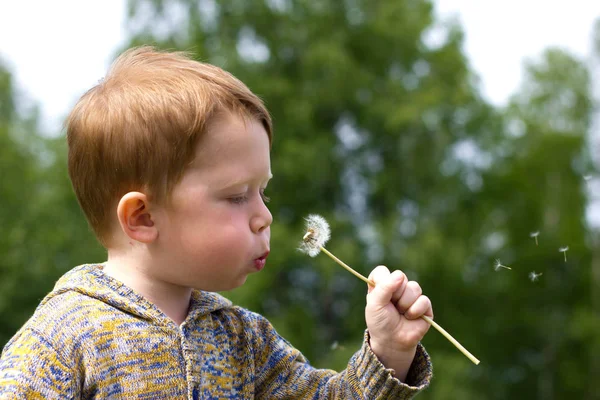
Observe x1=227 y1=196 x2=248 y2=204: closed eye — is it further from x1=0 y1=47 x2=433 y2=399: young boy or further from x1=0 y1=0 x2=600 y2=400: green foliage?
x1=0 y1=0 x2=600 y2=400: green foliage

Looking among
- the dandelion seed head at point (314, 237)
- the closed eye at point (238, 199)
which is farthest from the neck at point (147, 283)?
the dandelion seed head at point (314, 237)

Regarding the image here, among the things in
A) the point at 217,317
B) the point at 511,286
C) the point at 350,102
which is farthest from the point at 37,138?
the point at 217,317

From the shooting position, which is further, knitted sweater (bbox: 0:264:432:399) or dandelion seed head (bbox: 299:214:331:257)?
dandelion seed head (bbox: 299:214:331:257)

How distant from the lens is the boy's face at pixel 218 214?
82.0 inches

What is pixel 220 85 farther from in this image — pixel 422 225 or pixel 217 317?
pixel 422 225

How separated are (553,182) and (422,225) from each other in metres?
3.51

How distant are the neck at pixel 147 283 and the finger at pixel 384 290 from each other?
501mm

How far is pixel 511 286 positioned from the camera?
20.3m

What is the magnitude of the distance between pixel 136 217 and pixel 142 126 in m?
0.23

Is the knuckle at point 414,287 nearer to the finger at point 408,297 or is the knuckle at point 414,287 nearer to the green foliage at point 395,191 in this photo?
the finger at point 408,297

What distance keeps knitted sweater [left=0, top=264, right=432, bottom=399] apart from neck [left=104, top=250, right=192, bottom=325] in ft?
0.12

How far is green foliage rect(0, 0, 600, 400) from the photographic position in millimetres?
17797

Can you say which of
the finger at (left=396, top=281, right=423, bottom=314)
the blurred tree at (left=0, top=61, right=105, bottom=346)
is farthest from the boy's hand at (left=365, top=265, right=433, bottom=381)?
the blurred tree at (left=0, top=61, right=105, bottom=346)

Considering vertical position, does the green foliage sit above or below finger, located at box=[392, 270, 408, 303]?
above
